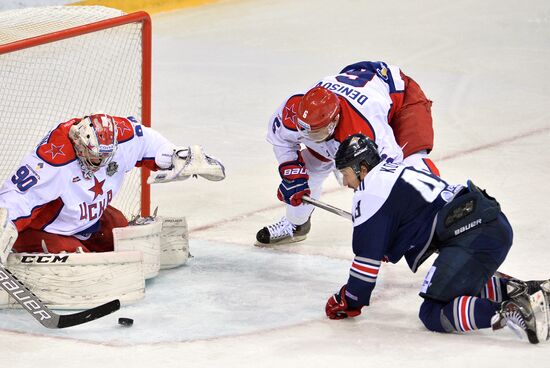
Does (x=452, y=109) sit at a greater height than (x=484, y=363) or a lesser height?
lesser

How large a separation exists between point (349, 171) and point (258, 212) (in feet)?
5.57

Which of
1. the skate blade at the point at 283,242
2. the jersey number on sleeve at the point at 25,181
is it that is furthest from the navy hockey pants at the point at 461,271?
the jersey number on sleeve at the point at 25,181

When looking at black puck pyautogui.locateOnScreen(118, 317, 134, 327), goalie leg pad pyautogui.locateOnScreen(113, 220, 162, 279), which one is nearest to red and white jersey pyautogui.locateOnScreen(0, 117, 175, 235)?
goalie leg pad pyautogui.locateOnScreen(113, 220, 162, 279)

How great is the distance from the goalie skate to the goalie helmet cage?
6.48 ft

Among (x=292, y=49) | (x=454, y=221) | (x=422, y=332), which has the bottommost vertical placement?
(x=292, y=49)

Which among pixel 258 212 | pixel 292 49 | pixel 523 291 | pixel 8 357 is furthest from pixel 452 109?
pixel 8 357

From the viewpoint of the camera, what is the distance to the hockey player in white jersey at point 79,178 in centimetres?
424

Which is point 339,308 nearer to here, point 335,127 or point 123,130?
point 335,127

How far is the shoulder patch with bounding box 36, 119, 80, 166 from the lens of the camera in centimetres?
427

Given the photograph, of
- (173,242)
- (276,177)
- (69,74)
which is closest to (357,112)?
(173,242)

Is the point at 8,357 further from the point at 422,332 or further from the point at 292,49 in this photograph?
the point at 292,49

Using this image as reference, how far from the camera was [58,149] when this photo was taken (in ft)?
14.1

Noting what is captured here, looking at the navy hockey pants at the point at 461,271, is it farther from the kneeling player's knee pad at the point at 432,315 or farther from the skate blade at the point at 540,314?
the skate blade at the point at 540,314

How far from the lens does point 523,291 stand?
4.10 metres
